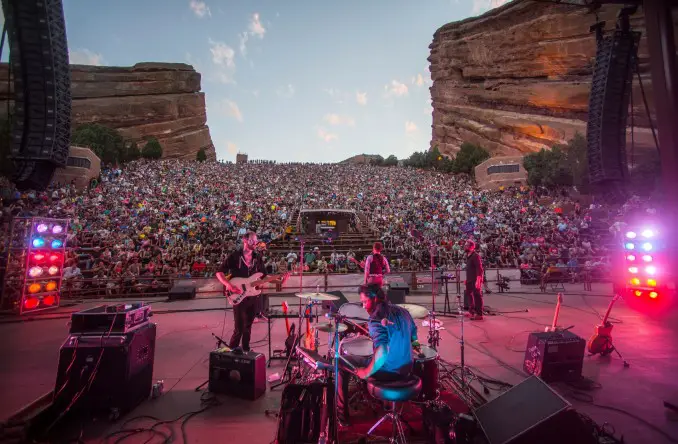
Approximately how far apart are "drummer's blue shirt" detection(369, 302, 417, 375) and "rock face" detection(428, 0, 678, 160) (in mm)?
36149

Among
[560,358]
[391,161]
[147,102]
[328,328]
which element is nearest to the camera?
[328,328]

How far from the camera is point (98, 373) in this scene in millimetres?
3465

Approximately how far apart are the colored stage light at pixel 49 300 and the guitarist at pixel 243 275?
21.4 ft

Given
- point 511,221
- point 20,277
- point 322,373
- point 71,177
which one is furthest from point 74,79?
point 322,373

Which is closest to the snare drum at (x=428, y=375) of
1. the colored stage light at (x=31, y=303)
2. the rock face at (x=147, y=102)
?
the colored stage light at (x=31, y=303)

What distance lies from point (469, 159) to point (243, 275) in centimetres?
4022

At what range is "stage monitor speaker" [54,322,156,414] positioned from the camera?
11.2 feet

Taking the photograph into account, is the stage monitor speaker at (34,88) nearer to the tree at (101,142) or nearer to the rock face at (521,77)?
the tree at (101,142)

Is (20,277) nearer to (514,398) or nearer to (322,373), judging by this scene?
(322,373)

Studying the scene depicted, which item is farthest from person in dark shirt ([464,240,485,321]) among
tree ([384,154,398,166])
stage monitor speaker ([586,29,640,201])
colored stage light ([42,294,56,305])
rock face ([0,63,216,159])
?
rock face ([0,63,216,159])

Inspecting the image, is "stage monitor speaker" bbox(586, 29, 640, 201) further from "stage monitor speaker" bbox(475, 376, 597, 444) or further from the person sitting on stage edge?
"stage monitor speaker" bbox(475, 376, 597, 444)

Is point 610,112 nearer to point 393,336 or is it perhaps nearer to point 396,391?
point 393,336

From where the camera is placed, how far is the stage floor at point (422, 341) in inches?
133

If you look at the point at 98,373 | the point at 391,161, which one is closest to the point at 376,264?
the point at 98,373
